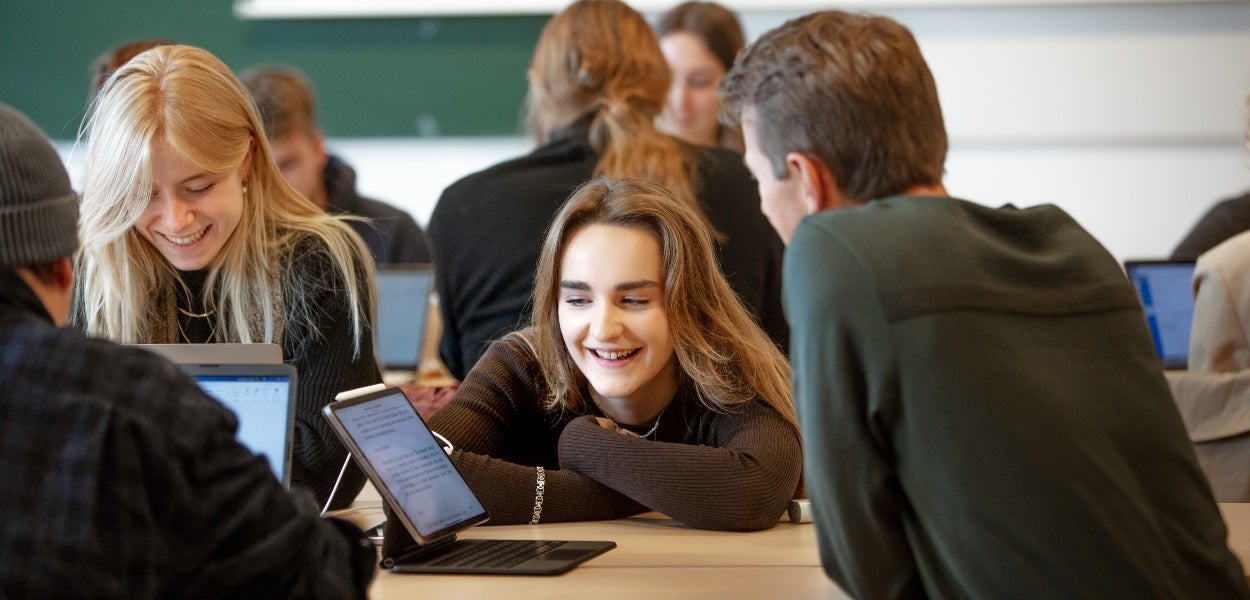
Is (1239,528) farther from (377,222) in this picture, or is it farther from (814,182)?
(377,222)

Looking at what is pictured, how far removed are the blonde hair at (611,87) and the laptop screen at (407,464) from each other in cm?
105

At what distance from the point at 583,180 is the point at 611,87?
23 cm

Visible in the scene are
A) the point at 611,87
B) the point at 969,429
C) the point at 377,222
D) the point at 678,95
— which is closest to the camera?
the point at 969,429

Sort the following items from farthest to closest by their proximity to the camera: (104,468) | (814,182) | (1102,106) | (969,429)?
(1102,106)
(814,182)
(969,429)
(104,468)

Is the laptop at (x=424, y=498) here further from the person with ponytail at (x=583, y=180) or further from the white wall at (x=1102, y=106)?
the white wall at (x=1102, y=106)

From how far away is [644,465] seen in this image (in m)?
1.94

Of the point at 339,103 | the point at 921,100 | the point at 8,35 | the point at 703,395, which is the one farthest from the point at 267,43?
the point at 921,100

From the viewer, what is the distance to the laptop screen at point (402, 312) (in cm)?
390

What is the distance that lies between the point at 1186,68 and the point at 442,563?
4434mm

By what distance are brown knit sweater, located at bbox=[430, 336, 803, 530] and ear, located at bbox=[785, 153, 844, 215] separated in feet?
1.64

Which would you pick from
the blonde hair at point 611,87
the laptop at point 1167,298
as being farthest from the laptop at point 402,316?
the laptop at point 1167,298

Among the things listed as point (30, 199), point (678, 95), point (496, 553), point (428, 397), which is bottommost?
point (428, 397)

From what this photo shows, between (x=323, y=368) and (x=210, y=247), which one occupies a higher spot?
(x=210, y=247)

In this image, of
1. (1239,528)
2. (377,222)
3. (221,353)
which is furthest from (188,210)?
(377,222)
